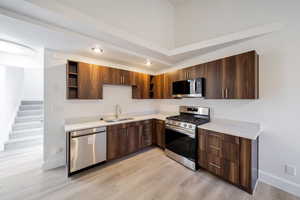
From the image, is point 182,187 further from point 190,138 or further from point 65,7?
point 65,7

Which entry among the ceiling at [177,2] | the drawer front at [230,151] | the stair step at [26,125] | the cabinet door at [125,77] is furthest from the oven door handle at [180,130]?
the stair step at [26,125]

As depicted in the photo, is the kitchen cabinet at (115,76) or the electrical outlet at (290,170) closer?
the electrical outlet at (290,170)

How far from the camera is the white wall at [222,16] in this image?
1967 millimetres

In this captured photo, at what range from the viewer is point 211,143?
2236 mm

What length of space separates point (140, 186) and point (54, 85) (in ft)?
8.86

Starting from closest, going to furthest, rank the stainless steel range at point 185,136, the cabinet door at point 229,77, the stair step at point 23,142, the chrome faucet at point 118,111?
1. the cabinet door at point 229,77
2. the stainless steel range at point 185,136
3. the stair step at point 23,142
4. the chrome faucet at point 118,111

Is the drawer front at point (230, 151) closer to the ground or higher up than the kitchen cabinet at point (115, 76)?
closer to the ground

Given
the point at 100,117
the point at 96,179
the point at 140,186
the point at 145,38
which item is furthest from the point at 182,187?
the point at 145,38

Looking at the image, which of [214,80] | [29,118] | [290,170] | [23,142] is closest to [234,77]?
[214,80]

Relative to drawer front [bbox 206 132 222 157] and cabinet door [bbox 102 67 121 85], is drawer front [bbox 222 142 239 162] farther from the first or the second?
cabinet door [bbox 102 67 121 85]

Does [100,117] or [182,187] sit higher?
[100,117]

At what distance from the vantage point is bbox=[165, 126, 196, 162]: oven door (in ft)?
8.13

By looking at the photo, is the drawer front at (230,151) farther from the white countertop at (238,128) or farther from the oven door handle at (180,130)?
the oven door handle at (180,130)

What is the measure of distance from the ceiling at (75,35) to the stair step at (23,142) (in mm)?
2904
